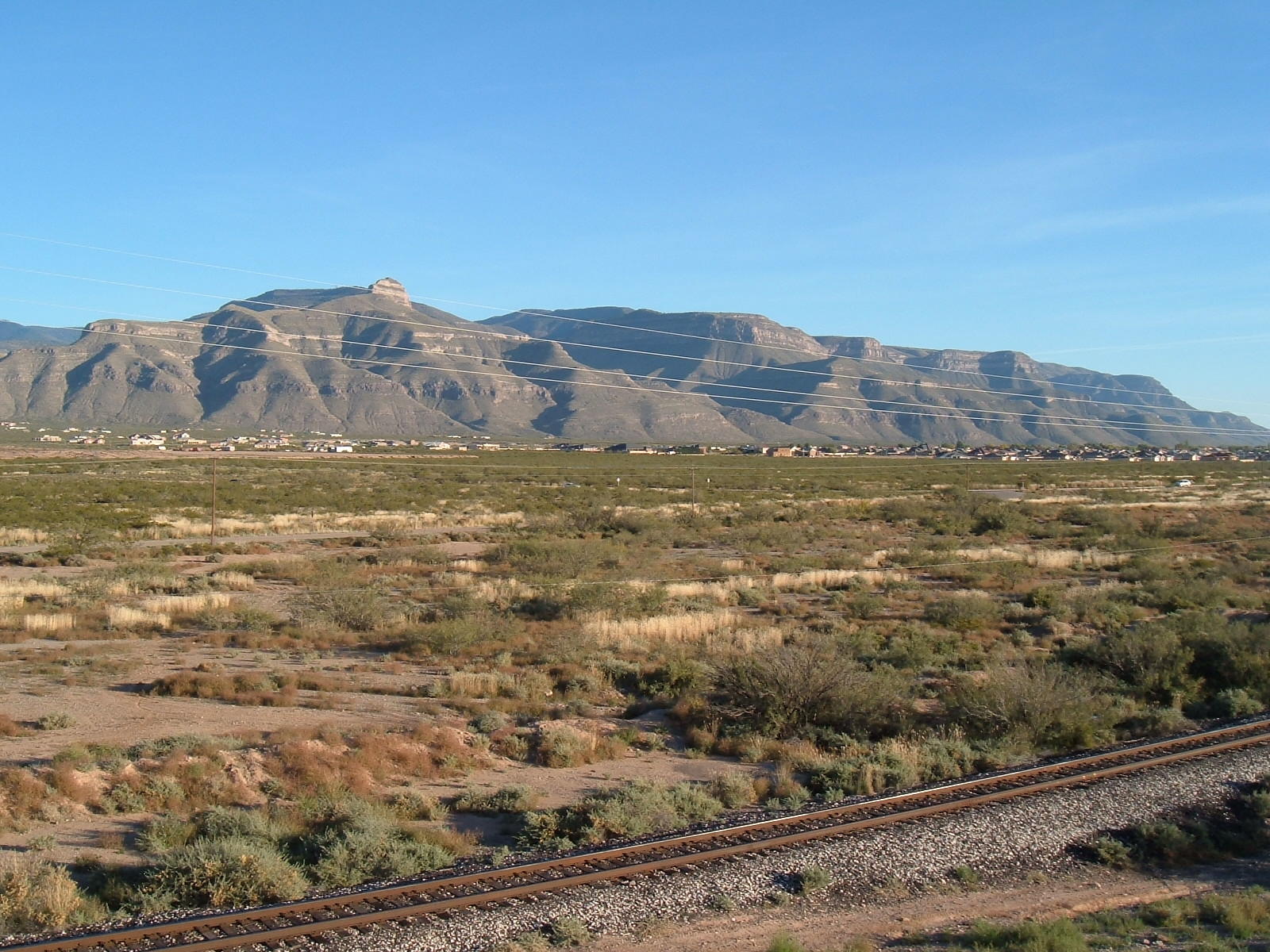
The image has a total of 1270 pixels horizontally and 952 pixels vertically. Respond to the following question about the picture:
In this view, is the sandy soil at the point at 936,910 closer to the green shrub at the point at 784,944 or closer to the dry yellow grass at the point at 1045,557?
the green shrub at the point at 784,944

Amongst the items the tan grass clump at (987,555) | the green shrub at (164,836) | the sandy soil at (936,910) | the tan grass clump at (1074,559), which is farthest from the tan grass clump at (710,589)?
the green shrub at (164,836)

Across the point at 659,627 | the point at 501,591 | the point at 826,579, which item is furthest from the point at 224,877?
the point at 826,579

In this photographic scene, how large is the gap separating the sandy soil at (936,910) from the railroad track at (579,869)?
1098mm

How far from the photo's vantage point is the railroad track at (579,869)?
869 centimetres

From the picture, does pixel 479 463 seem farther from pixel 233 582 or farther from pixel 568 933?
pixel 568 933

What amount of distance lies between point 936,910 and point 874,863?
0.91 meters

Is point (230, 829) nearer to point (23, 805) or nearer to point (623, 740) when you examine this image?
point (23, 805)

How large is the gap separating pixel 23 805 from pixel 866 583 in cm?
2625

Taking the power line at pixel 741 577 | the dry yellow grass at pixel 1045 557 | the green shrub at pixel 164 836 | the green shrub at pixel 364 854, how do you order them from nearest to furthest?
1. the green shrub at pixel 364 854
2. the green shrub at pixel 164 836
3. the power line at pixel 741 577
4. the dry yellow grass at pixel 1045 557

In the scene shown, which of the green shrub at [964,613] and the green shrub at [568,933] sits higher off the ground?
the green shrub at [964,613]

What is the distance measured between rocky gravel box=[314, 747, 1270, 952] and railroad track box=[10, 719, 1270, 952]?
0.19 meters

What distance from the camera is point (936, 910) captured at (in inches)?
397

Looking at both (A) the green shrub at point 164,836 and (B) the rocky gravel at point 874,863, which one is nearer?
(B) the rocky gravel at point 874,863

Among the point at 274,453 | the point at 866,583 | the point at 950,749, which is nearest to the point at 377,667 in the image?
the point at 950,749
